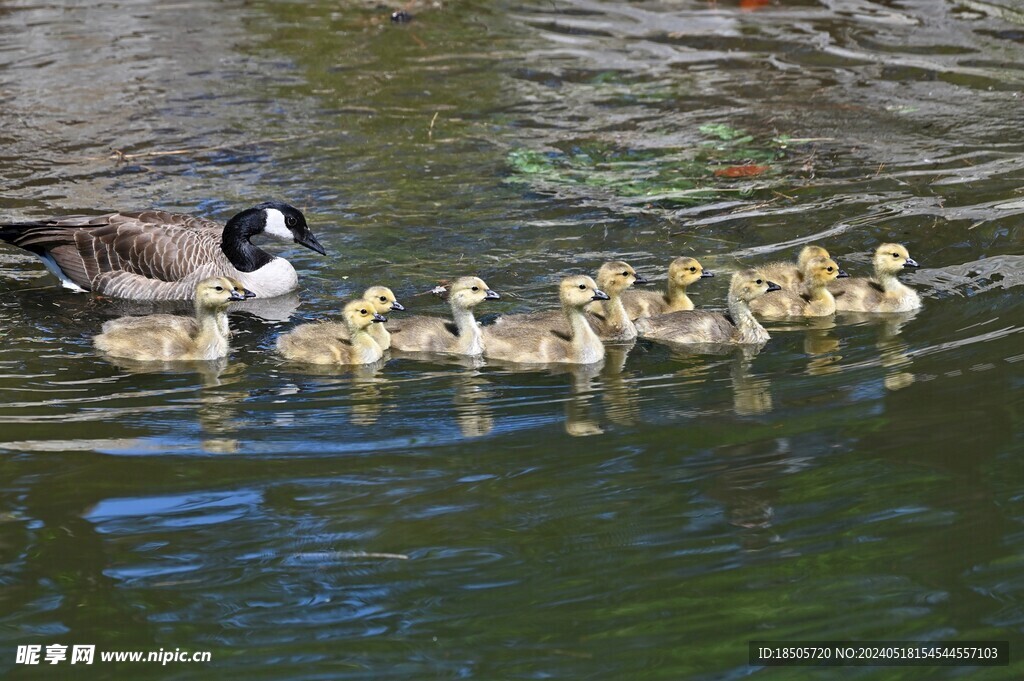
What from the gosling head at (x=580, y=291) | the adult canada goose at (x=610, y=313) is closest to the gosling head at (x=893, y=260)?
the adult canada goose at (x=610, y=313)

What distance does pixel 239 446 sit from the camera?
6934mm

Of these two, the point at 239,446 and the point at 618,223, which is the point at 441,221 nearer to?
the point at 618,223

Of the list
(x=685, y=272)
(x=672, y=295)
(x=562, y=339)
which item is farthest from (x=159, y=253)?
(x=685, y=272)

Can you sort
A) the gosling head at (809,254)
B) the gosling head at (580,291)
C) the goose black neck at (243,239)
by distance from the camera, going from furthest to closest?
the goose black neck at (243,239) → the gosling head at (809,254) → the gosling head at (580,291)

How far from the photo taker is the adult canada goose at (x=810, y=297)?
944cm

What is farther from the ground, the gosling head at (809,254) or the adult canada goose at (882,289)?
the gosling head at (809,254)

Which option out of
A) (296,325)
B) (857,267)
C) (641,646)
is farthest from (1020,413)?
(296,325)

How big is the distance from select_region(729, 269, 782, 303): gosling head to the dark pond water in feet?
1.62

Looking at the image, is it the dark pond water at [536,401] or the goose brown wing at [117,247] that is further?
the goose brown wing at [117,247]

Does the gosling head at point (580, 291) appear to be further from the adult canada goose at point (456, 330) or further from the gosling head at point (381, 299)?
the gosling head at point (381, 299)

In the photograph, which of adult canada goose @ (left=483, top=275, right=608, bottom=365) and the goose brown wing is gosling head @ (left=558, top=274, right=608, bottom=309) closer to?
adult canada goose @ (left=483, top=275, right=608, bottom=365)

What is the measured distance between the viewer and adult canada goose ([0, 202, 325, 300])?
10695 mm

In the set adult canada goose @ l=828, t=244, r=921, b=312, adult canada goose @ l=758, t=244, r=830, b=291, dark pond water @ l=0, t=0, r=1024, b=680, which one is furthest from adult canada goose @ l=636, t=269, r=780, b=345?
adult canada goose @ l=828, t=244, r=921, b=312

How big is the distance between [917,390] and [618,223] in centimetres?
448
